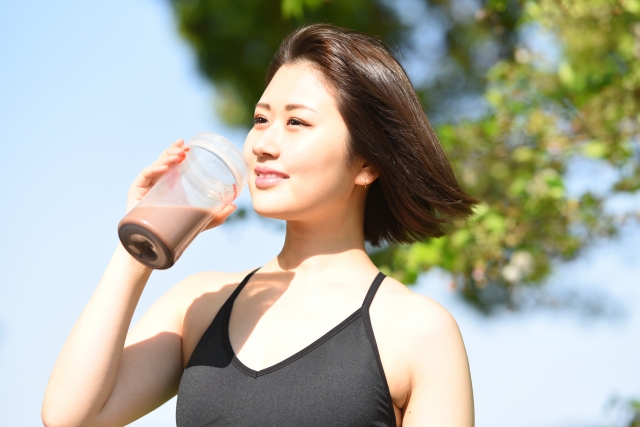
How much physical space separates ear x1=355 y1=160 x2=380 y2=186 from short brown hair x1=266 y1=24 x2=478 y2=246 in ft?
0.05

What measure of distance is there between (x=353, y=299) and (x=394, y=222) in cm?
29

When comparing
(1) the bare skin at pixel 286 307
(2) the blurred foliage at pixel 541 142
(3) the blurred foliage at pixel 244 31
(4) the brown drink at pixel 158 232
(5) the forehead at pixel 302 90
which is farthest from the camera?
(3) the blurred foliage at pixel 244 31

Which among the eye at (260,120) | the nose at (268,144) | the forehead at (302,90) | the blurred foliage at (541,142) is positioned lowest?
the blurred foliage at (541,142)

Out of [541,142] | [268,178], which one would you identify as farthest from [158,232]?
[541,142]

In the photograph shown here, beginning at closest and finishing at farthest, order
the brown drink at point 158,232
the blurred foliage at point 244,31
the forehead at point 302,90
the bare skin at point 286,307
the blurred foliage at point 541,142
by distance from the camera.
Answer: the brown drink at point 158,232 < the bare skin at point 286,307 < the forehead at point 302,90 < the blurred foliage at point 541,142 < the blurred foliage at point 244,31

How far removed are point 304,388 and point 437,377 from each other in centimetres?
24

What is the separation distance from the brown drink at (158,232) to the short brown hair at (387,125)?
1.29 ft

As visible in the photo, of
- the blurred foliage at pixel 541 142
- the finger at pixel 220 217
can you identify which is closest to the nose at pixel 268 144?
the finger at pixel 220 217

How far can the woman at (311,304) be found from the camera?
4.30 feet

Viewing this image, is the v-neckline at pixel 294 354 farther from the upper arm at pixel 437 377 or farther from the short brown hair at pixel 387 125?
the short brown hair at pixel 387 125

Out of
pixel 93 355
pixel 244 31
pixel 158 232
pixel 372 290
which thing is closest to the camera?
pixel 158 232

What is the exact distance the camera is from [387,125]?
1513mm

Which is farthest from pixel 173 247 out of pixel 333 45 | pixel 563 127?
pixel 563 127

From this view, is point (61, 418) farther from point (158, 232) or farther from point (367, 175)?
point (367, 175)
